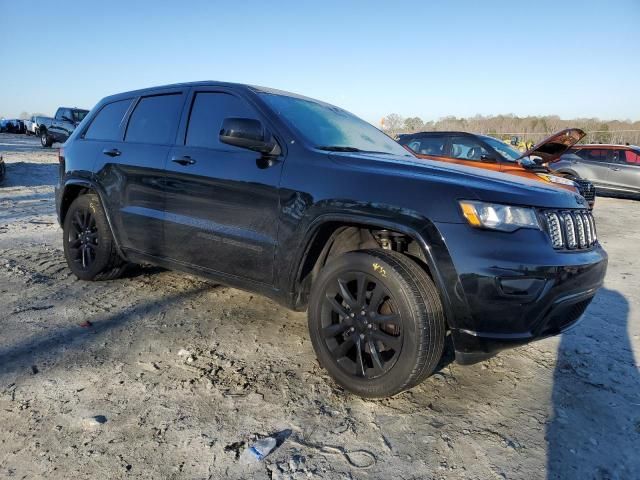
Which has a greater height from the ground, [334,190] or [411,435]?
[334,190]

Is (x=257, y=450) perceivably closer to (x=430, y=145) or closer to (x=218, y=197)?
(x=218, y=197)

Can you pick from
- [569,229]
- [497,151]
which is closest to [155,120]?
[569,229]

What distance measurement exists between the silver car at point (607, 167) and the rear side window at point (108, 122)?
12876 millimetres

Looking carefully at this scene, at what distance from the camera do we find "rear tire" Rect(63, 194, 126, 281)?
4.12 m

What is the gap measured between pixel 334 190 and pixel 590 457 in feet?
5.85

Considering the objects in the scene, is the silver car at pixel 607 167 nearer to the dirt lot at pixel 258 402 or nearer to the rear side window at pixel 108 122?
the dirt lot at pixel 258 402

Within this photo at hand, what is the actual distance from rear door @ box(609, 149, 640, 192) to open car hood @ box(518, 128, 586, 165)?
6.66 meters

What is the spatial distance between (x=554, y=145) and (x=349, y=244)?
667cm

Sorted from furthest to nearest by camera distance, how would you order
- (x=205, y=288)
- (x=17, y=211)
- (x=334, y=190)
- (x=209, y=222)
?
(x=17, y=211) < (x=205, y=288) < (x=209, y=222) < (x=334, y=190)

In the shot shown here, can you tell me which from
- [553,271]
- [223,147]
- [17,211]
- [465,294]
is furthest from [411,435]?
[17,211]

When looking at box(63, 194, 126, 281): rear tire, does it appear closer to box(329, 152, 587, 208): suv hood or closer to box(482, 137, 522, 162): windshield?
box(329, 152, 587, 208): suv hood

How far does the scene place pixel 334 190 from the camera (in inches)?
105

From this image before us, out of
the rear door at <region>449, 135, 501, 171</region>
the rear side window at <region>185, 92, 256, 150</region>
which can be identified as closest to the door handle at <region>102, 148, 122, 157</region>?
the rear side window at <region>185, 92, 256, 150</region>

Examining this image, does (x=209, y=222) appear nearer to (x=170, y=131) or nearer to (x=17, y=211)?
(x=170, y=131)
